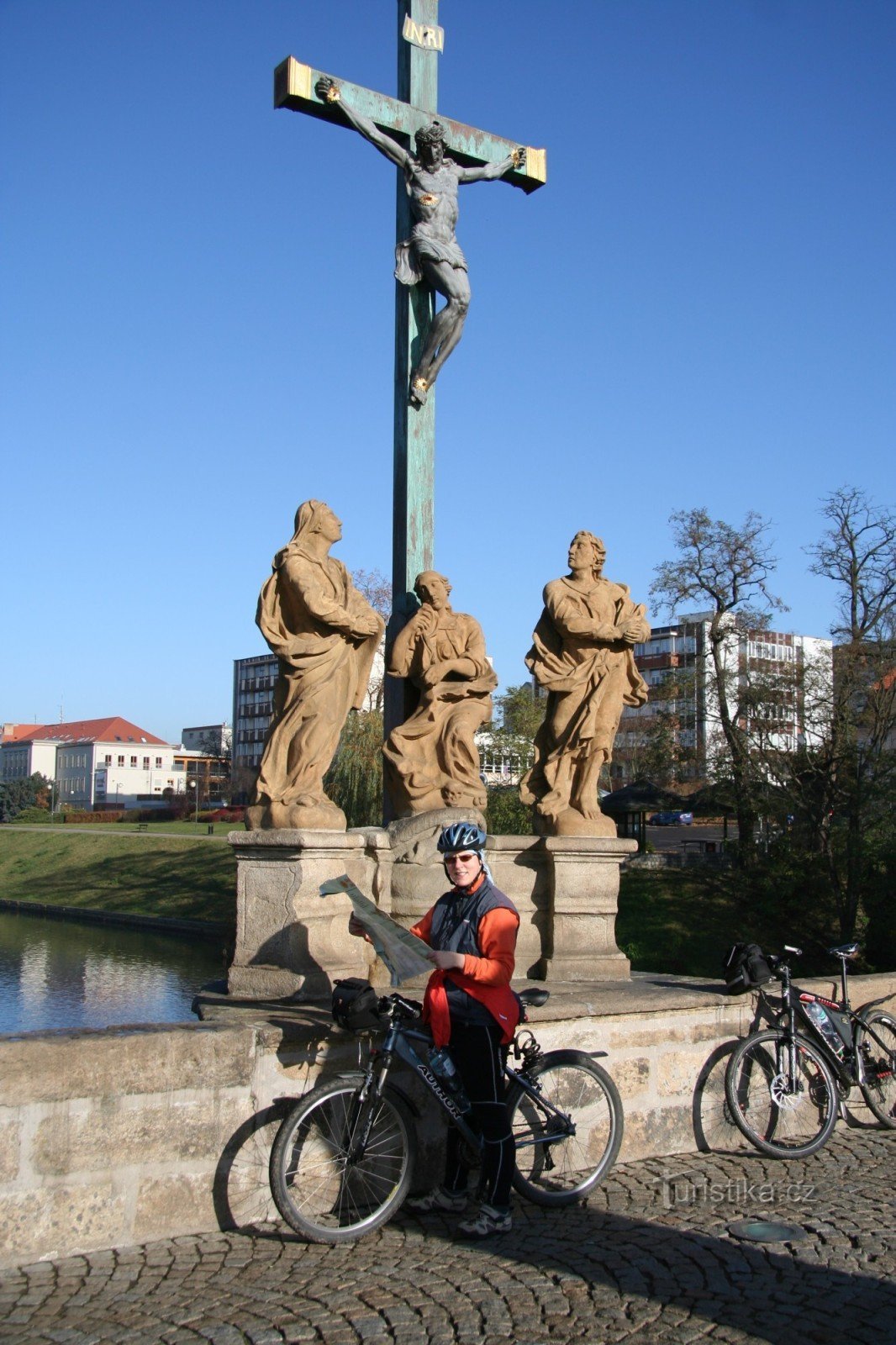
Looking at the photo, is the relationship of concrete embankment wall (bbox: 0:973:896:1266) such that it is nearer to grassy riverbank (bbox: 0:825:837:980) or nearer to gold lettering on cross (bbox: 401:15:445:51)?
gold lettering on cross (bbox: 401:15:445:51)

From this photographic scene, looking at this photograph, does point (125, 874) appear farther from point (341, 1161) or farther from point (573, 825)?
point (341, 1161)

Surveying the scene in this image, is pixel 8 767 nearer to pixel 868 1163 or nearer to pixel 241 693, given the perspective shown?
pixel 241 693

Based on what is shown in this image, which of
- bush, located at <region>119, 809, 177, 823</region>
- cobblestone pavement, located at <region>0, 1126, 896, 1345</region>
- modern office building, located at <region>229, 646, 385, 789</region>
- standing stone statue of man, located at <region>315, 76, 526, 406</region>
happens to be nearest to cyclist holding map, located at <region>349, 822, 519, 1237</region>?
cobblestone pavement, located at <region>0, 1126, 896, 1345</region>

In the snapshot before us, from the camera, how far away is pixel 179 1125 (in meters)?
4.60

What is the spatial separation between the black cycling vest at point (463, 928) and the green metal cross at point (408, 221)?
2.78 meters

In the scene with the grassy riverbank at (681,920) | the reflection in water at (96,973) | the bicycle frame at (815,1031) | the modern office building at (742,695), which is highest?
the modern office building at (742,695)

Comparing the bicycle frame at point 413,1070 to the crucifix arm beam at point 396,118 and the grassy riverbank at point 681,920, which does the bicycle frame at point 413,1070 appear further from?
the grassy riverbank at point 681,920

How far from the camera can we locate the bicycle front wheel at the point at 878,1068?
6.70 meters

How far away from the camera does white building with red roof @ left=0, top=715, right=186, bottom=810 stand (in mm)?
123250

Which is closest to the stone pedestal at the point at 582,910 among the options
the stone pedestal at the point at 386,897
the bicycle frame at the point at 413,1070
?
the stone pedestal at the point at 386,897

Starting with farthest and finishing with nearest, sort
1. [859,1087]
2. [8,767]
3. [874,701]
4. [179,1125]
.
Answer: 1. [8,767]
2. [874,701]
3. [859,1087]
4. [179,1125]

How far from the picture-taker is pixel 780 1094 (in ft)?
20.0

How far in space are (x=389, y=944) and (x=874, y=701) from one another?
25.0 meters

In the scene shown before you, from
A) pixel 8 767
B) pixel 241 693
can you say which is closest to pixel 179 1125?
pixel 241 693
